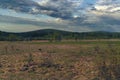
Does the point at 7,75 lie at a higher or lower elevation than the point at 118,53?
lower

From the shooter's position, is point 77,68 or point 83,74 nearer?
point 83,74

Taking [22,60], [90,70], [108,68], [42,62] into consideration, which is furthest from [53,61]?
[108,68]

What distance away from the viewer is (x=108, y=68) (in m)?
11.4

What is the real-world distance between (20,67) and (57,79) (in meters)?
3.03

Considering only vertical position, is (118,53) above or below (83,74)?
above

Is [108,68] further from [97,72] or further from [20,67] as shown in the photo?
[20,67]

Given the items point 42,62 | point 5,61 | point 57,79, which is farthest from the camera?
point 5,61

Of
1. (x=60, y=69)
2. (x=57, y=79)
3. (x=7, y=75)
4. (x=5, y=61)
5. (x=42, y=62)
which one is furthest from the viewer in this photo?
(x=5, y=61)

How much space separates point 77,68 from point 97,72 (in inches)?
76.6

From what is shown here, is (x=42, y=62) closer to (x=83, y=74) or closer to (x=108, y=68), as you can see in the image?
(x=83, y=74)

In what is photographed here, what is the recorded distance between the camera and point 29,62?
47.7 feet

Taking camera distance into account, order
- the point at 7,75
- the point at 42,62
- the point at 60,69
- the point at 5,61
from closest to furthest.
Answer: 1. the point at 7,75
2. the point at 60,69
3. the point at 42,62
4. the point at 5,61

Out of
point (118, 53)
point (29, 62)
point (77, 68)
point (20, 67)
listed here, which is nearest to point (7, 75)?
point (20, 67)

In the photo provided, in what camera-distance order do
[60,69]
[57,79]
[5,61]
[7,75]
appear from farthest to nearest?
[5,61] → [60,69] → [7,75] → [57,79]
